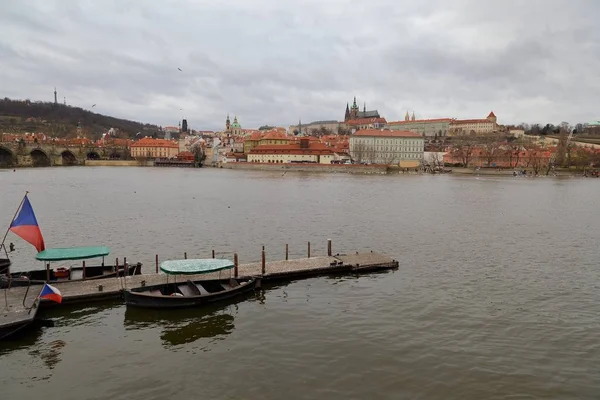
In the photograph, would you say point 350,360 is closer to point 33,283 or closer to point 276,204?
point 33,283

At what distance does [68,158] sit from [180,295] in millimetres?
165058

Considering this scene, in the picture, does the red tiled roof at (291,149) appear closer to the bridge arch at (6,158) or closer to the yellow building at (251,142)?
the yellow building at (251,142)

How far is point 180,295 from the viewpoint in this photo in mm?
17062

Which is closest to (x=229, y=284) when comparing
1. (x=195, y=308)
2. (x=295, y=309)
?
(x=195, y=308)

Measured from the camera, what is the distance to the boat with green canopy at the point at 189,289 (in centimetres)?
1653

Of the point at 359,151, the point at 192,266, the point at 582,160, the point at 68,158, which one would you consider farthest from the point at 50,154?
the point at 582,160

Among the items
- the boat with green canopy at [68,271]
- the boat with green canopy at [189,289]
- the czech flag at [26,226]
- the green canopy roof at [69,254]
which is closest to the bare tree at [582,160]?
the boat with green canopy at [189,289]

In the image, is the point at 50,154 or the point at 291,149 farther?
the point at 50,154

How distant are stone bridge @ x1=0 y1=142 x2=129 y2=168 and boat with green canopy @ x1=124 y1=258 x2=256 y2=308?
5517 inches

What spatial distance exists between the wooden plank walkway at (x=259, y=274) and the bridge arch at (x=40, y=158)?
482 feet

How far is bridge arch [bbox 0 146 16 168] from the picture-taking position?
133 m

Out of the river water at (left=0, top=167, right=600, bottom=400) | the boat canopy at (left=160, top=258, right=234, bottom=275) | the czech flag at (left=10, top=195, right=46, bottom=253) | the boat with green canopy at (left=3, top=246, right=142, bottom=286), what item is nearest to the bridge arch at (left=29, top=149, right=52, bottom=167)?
the river water at (left=0, top=167, right=600, bottom=400)

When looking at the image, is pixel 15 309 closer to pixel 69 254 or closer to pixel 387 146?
pixel 69 254

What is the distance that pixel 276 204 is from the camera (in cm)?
4872
